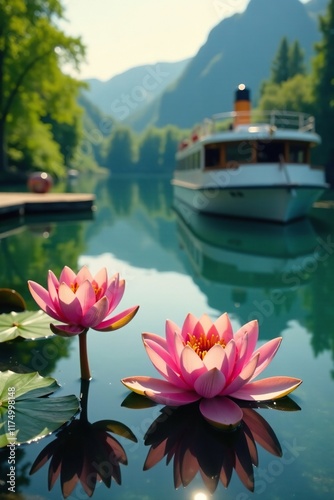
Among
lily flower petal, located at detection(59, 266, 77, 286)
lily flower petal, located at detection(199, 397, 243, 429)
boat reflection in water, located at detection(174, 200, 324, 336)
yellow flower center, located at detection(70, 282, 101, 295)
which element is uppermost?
lily flower petal, located at detection(59, 266, 77, 286)

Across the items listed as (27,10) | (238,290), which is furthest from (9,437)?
(27,10)

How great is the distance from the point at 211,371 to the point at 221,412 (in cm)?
30

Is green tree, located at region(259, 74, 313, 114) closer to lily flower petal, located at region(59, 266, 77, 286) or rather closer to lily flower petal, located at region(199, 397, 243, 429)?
lily flower petal, located at region(59, 266, 77, 286)

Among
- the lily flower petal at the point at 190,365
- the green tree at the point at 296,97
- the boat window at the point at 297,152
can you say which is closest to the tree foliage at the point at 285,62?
the green tree at the point at 296,97

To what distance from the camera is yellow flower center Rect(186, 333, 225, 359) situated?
8.89 ft

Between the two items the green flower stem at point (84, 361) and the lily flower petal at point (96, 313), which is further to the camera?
the green flower stem at point (84, 361)

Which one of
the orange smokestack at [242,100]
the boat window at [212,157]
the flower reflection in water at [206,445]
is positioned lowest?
the flower reflection in water at [206,445]

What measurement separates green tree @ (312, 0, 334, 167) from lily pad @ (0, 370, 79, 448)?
1377 inches

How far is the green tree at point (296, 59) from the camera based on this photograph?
55.4m

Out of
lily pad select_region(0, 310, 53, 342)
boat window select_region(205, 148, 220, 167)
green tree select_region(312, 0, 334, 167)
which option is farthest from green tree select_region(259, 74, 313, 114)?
lily pad select_region(0, 310, 53, 342)

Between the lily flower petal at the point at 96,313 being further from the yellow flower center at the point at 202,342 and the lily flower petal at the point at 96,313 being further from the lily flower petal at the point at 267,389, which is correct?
the lily flower petal at the point at 267,389

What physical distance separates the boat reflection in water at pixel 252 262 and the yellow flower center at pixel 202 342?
2.19 metres

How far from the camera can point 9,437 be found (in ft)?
7.86

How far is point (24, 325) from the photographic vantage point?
13.4ft
